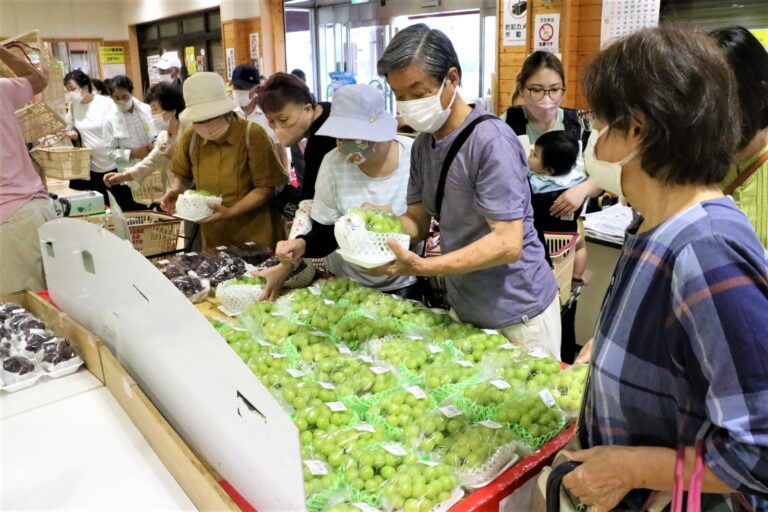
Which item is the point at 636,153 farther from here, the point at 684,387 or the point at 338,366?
the point at 338,366

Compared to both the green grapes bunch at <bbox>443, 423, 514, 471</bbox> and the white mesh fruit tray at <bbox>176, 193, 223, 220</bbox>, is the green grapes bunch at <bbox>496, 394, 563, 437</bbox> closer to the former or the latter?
the green grapes bunch at <bbox>443, 423, 514, 471</bbox>

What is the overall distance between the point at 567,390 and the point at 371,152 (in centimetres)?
110

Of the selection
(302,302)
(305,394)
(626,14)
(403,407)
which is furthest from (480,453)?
(626,14)

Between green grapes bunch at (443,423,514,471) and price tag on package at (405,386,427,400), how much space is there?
14cm

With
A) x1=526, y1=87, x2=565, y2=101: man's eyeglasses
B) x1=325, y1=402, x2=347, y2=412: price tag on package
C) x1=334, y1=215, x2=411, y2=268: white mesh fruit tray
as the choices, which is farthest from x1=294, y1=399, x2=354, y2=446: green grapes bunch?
x1=526, y1=87, x2=565, y2=101: man's eyeglasses

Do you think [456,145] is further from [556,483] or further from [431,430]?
[556,483]

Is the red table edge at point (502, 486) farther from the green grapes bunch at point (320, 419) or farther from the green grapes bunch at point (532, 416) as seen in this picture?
the green grapes bunch at point (320, 419)

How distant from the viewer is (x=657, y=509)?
93cm

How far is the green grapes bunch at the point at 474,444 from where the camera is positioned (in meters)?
1.22

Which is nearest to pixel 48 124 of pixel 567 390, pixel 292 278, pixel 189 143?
pixel 189 143

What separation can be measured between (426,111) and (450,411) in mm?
826

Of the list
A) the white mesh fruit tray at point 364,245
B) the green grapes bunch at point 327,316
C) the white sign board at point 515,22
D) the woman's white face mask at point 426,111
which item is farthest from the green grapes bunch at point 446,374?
the white sign board at point 515,22

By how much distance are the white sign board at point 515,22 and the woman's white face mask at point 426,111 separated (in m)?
4.20

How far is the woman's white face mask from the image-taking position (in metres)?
1.67
